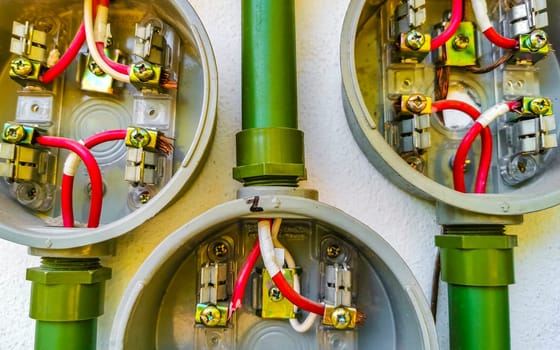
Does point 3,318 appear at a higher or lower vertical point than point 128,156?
lower

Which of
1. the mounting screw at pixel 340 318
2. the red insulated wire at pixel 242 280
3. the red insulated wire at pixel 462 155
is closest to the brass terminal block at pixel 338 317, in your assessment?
the mounting screw at pixel 340 318

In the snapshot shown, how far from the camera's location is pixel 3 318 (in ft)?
2.63

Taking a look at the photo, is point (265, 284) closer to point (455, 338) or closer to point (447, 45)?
point (455, 338)

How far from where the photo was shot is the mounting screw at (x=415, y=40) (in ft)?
2.48

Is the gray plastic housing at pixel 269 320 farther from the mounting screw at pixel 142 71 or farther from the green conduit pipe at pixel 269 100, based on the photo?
the mounting screw at pixel 142 71

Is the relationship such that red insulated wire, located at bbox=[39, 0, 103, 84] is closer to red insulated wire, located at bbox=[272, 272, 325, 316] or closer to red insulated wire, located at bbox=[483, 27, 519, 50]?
red insulated wire, located at bbox=[272, 272, 325, 316]

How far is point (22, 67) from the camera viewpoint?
764mm

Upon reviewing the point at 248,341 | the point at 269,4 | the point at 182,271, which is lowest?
the point at 248,341

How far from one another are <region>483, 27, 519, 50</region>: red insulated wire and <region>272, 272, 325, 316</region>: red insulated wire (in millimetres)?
496

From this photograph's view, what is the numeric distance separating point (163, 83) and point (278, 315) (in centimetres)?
40

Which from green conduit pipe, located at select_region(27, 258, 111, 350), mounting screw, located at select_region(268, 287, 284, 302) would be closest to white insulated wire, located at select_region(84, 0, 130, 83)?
green conduit pipe, located at select_region(27, 258, 111, 350)

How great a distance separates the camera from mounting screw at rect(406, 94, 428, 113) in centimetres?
75

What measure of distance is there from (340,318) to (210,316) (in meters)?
0.18

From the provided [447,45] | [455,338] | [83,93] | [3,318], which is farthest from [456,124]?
[3,318]
